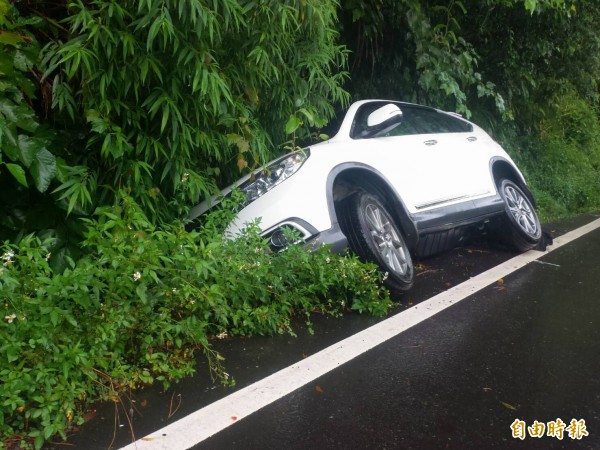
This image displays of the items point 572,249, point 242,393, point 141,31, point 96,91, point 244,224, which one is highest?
point 141,31

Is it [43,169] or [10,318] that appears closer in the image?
[10,318]

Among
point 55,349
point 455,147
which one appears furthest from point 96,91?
point 455,147

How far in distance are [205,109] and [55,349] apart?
2.02 m

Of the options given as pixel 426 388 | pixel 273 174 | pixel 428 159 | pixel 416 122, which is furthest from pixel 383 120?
pixel 426 388

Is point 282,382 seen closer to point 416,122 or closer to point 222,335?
point 222,335

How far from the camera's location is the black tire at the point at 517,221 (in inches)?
245

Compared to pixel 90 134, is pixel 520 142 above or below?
below

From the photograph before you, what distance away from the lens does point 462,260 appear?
6047mm

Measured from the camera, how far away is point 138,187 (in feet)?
13.4

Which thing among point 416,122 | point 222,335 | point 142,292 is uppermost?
point 142,292

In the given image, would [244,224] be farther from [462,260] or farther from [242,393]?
[462,260]

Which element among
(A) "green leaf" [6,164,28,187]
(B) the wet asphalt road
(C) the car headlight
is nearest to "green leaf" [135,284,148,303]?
(B) the wet asphalt road

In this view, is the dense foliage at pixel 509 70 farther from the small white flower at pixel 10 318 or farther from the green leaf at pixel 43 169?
the small white flower at pixel 10 318

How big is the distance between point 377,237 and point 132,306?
86.1 inches
